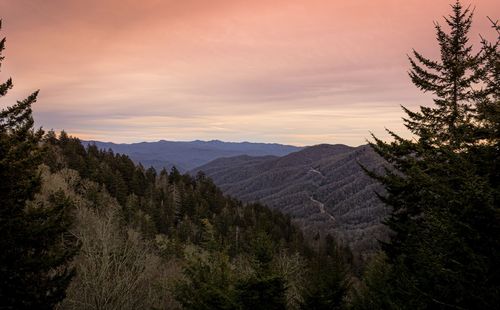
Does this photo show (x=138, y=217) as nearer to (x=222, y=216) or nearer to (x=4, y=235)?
(x=222, y=216)

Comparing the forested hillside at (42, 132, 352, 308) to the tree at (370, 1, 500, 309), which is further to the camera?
the forested hillside at (42, 132, 352, 308)

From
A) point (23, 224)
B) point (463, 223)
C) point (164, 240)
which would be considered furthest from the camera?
point (164, 240)

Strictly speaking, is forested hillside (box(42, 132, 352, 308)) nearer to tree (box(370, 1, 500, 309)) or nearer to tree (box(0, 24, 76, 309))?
tree (box(0, 24, 76, 309))

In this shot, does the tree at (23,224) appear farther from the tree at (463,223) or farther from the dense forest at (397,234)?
the tree at (463,223)

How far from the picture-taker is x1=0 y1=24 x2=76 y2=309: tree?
1141cm

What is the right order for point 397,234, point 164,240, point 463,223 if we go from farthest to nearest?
1. point 164,240
2. point 397,234
3. point 463,223

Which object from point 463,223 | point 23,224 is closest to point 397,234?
point 463,223

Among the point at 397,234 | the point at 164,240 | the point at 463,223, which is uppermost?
the point at 463,223

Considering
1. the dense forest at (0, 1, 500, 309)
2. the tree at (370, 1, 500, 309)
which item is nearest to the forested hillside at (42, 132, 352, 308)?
the dense forest at (0, 1, 500, 309)

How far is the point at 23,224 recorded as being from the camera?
1191cm

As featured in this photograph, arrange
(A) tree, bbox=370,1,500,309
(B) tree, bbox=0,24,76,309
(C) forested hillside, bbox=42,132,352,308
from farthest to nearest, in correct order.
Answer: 1. (C) forested hillside, bbox=42,132,352,308
2. (B) tree, bbox=0,24,76,309
3. (A) tree, bbox=370,1,500,309

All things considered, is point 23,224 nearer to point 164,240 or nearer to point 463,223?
point 463,223

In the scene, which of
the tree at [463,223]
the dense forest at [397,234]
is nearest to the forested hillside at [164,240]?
the dense forest at [397,234]

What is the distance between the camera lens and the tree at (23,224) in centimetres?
1141
